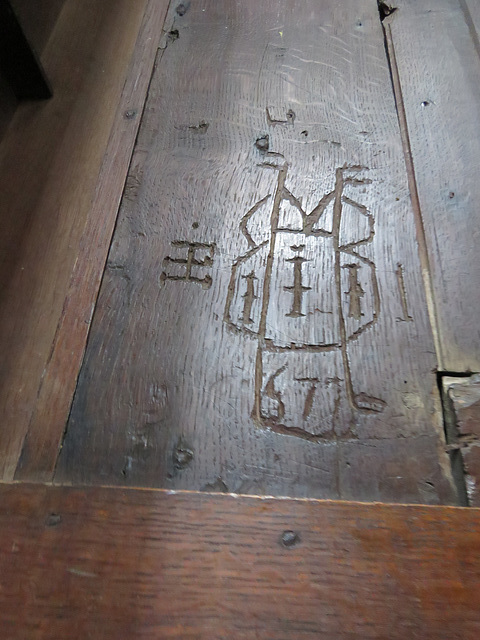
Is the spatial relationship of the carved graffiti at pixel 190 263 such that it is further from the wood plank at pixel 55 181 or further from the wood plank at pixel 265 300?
the wood plank at pixel 55 181

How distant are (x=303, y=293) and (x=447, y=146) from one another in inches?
20.3

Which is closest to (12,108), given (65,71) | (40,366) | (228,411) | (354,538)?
(65,71)

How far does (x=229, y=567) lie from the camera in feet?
2.21

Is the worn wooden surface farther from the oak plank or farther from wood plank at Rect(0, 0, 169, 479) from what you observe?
the oak plank

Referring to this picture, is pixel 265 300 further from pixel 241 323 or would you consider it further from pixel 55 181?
pixel 55 181

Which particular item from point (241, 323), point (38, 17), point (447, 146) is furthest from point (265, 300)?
point (38, 17)

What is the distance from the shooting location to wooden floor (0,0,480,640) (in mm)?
672

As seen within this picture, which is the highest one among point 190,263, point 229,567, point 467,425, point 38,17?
point 38,17

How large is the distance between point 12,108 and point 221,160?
0.53 metres

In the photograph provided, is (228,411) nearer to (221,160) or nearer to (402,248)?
(402,248)

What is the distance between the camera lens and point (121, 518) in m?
0.71

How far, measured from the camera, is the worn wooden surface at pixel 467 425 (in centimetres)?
75

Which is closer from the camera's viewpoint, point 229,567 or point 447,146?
point 229,567

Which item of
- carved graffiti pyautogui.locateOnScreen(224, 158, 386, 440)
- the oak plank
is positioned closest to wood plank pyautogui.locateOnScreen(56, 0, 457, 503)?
carved graffiti pyautogui.locateOnScreen(224, 158, 386, 440)
